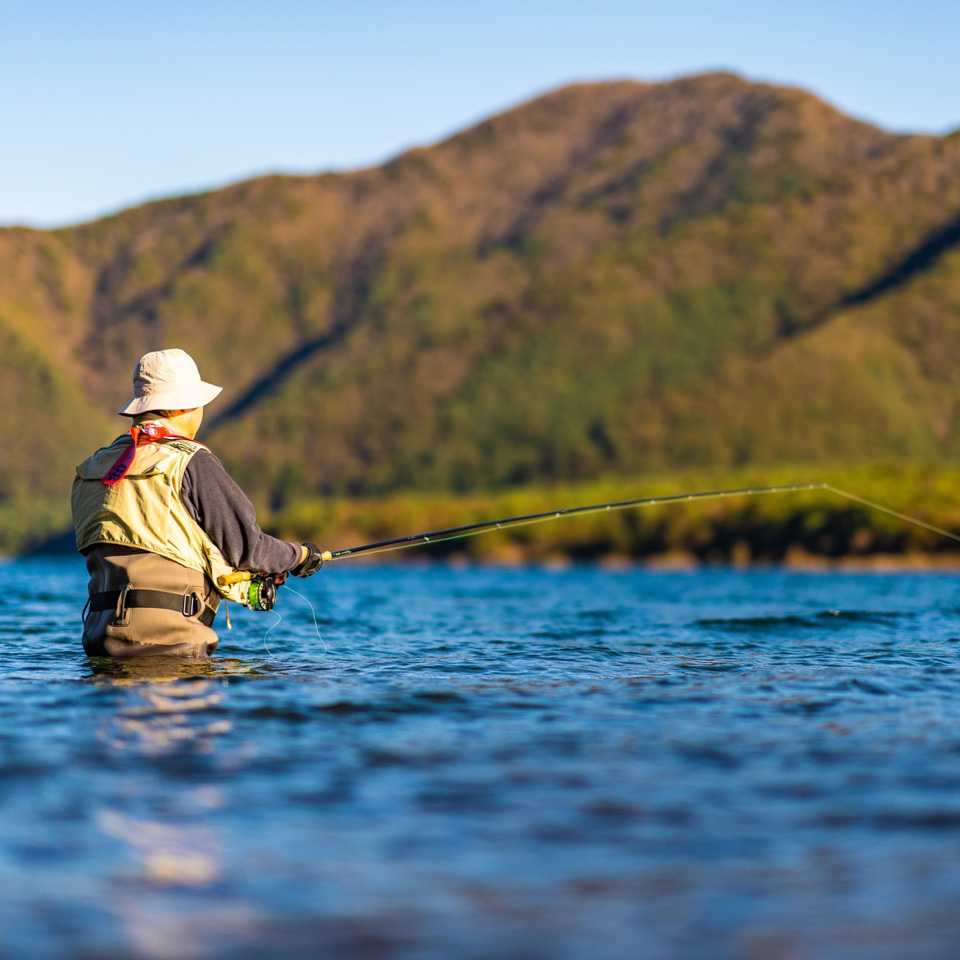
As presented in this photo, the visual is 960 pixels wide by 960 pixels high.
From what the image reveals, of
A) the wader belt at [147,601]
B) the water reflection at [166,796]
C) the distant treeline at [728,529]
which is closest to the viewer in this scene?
the water reflection at [166,796]

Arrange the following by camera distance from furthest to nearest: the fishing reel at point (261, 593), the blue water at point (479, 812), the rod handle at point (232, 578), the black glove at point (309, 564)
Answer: the black glove at point (309, 564) → the fishing reel at point (261, 593) → the rod handle at point (232, 578) → the blue water at point (479, 812)

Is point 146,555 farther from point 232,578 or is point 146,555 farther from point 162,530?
point 232,578

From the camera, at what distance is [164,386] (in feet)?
31.9

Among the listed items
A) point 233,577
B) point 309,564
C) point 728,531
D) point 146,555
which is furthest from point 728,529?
point 146,555

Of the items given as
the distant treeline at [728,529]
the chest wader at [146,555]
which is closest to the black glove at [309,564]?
the chest wader at [146,555]

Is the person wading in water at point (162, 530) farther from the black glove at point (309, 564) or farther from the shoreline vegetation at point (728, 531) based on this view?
the shoreline vegetation at point (728, 531)

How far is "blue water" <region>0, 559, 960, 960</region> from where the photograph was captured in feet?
14.7

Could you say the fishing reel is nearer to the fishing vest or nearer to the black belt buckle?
the black belt buckle

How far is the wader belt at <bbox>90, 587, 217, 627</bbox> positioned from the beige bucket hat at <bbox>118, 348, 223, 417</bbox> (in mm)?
1153

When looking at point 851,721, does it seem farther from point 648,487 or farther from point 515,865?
point 648,487

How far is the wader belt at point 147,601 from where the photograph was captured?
9.46m

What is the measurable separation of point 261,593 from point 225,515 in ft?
2.45

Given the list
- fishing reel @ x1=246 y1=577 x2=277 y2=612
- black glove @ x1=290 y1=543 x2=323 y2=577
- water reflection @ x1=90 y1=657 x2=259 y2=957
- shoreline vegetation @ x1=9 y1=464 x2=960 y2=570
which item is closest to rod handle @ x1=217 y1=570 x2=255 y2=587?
fishing reel @ x1=246 y1=577 x2=277 y2=612

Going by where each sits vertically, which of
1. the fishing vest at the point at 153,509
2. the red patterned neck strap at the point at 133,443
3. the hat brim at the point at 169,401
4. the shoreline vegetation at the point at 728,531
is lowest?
the shoreline vegetation at the point at 728,531
